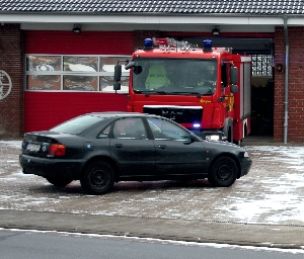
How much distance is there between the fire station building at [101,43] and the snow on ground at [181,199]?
8179 mm

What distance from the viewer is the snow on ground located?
479 inches

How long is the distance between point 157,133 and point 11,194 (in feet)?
9.77

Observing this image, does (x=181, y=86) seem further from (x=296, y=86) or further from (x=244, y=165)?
(x=296, y=86)

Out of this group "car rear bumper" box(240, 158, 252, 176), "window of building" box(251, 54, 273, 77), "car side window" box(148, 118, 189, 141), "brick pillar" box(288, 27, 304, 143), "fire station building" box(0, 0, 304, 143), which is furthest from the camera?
"window of building" box(251, 54, 273, 77)

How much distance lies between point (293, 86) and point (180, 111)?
803cm

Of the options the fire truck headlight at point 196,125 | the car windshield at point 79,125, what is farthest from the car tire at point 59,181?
the fire truck headlight at point 196,125

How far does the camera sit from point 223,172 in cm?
1522

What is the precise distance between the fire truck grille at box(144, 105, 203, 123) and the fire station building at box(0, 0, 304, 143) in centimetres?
688

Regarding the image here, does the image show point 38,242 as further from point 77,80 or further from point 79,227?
point 77,80

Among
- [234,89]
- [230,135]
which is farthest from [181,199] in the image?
[230,135]

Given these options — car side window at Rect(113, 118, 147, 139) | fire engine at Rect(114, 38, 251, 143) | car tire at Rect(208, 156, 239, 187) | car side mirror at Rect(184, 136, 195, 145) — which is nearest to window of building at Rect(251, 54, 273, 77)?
fire engine at Rect(114, 38, 251, 143)

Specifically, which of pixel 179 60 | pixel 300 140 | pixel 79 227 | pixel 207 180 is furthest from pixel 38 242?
pixel 300 140

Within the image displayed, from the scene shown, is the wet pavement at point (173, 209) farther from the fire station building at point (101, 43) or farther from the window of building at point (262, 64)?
the window of building at point (262, 64)

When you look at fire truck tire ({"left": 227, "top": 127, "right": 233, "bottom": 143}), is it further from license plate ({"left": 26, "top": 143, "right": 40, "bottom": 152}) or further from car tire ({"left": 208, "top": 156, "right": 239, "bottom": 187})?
license plate ({"left": 26, "top": 143, "right": 40, "bottom": 152})
